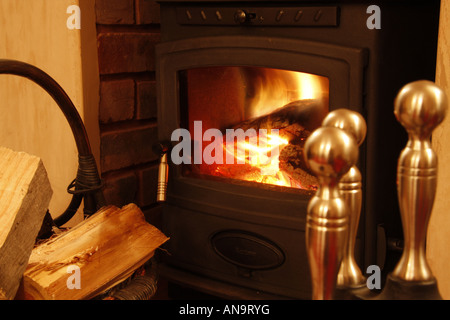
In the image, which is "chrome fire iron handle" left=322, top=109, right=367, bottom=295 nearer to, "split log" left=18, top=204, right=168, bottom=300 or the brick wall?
"split log" left=18, top=204, right=168, bottom=300

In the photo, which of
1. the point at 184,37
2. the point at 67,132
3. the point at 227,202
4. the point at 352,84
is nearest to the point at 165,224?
the point at 227,202

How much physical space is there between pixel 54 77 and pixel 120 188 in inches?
12.5

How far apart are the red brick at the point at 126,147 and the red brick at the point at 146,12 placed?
10.8 inches

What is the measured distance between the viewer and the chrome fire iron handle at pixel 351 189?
0.73m

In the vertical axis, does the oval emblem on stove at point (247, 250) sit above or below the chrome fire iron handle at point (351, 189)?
below

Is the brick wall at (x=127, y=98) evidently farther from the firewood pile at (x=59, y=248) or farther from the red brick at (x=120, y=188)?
the firewood pile at (x=59, y=248)

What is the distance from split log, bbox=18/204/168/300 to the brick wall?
0.25 m

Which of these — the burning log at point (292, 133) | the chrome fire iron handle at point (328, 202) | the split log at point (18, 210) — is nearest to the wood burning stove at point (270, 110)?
the burning log at point (292, 133)

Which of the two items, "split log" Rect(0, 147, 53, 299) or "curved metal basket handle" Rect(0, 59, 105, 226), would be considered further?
"curved metal basket handle" Rect(0, 59, 105, 226)

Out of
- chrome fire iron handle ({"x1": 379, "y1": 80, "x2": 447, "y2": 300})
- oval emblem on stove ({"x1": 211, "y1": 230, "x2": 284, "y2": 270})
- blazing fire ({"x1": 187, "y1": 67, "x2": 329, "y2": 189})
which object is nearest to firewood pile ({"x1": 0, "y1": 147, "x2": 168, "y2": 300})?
oval emblem on stove ({"x1": 211, "y1": 230, "x2": 284, "y2": 270})

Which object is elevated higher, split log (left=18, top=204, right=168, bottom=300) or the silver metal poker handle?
the silver metal poker handle

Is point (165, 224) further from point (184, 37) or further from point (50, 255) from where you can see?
point (184, 37)

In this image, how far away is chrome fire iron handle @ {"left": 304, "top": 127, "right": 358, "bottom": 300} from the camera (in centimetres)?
64

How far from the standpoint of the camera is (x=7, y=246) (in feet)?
3.39
